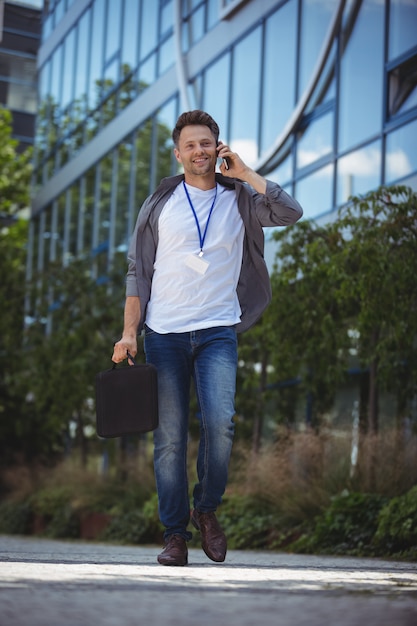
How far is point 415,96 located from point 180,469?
30.5 feet

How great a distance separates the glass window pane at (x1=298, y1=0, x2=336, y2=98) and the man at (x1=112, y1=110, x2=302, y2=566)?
1084 cm

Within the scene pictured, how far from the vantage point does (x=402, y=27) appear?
14.0 m

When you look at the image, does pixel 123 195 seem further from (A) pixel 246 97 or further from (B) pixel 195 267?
(B) pixel 195 267

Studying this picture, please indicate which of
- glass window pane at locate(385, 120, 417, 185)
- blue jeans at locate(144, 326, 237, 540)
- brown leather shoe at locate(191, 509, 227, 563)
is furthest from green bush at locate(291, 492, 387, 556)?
glass window pane at locate(385, 120, 417, 185)

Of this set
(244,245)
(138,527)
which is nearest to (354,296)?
(138,527)

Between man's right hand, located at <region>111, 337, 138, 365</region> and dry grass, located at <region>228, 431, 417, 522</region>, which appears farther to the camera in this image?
dry grass, located at <region>228, 431, 417, 522</region>

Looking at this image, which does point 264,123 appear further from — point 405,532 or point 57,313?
point 405,532

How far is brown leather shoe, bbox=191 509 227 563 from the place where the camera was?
5.03m

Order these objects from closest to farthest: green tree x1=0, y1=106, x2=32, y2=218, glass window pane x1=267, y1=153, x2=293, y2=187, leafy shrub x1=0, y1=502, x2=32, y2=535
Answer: glass window pane x1=267, y1=153, x2=293, y2=187 < leafy shrub x1=0, y1=502, x2=32, y2=535 < green tree x1=0, y1=106, x2=32, y2=218

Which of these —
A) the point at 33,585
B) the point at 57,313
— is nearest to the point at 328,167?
the point at 57,313

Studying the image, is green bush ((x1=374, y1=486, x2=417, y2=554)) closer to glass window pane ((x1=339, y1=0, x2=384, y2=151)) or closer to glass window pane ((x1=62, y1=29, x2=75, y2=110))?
glass window pane ((x1=339, y1=0, x2=384, y2=151))

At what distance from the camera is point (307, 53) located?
635 inches

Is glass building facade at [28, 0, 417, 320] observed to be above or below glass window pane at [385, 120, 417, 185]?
above

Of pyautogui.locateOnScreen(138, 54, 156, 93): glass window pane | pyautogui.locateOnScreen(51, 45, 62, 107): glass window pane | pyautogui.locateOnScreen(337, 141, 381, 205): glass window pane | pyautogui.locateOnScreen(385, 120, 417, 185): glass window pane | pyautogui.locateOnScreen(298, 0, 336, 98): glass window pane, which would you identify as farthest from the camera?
pyautogui.locateOnScreen(51, 45, 62, 107): glass window pane
